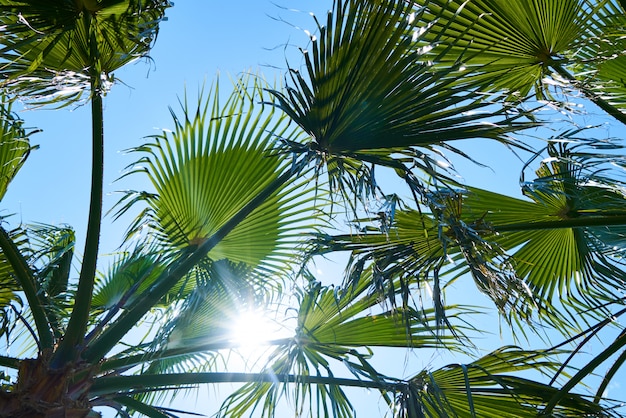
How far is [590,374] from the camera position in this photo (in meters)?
2.45

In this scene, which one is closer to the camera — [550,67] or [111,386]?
[111,386]

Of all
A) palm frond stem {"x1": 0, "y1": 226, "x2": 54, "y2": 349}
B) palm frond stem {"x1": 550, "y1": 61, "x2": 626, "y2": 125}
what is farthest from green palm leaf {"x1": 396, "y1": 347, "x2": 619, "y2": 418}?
palm frond stem {"x1": 0, "y1": 226, "x2": 54, "y2": 349}

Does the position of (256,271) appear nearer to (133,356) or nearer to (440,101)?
(133,356)

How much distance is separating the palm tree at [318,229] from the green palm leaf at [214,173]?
1 centimetres

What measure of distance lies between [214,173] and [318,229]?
2.23ft

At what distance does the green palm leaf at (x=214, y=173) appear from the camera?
314cm

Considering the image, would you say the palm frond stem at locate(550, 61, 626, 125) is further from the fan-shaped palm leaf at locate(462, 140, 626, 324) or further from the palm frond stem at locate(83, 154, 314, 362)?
the palm frond stem at locate(83, 154, 314, 362)

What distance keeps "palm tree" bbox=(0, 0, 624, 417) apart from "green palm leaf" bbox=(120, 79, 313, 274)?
0.01 meters

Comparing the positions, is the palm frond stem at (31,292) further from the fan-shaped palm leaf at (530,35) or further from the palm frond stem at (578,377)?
the palm frond stem at (578,377)

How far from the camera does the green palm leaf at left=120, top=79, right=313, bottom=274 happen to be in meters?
3.14

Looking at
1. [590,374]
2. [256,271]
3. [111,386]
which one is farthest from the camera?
[256,271]

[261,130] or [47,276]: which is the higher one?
[261,130]

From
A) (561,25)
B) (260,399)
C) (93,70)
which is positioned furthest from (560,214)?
(93,70)

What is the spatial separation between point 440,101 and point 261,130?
130 centimetres
